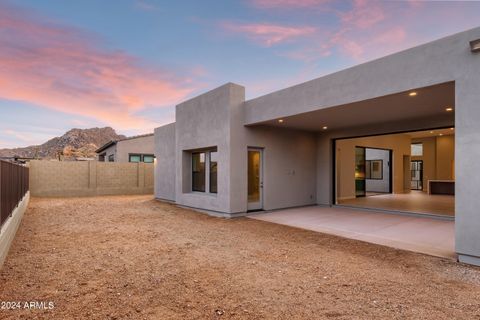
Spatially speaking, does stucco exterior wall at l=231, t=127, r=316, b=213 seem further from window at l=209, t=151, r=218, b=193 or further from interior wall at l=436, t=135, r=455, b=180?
interior wall at l=436, t=135, r=455, b=180

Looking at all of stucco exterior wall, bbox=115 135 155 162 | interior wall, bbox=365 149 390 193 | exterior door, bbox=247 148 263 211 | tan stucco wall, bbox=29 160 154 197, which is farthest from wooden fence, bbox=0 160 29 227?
interior wall, bbox=365 149 390 193

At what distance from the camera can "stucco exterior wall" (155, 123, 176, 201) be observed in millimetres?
11773

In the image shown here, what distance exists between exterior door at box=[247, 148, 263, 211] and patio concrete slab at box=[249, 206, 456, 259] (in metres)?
0.44

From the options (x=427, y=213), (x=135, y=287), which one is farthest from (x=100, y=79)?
(x=427, y=213)

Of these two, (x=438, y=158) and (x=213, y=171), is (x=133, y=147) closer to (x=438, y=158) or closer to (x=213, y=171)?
(x=213, y=171)

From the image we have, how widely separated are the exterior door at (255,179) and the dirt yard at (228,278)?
278 centimetres

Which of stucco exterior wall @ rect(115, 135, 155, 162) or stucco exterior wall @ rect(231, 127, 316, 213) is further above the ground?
stucco exterior wall @ rect(115, 135, 155, 162)

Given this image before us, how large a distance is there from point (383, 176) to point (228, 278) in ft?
49.1

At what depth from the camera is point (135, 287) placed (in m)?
3.15

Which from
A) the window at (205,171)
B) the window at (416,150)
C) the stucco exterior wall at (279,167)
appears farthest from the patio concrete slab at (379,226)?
the window at (416,150)

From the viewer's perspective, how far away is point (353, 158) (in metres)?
12.5

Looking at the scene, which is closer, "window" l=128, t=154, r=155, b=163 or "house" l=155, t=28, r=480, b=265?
"house" l=155, t=28, r=480, b=265

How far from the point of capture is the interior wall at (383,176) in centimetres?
1513

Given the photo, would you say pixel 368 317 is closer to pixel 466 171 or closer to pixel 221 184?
pixel 466 171
